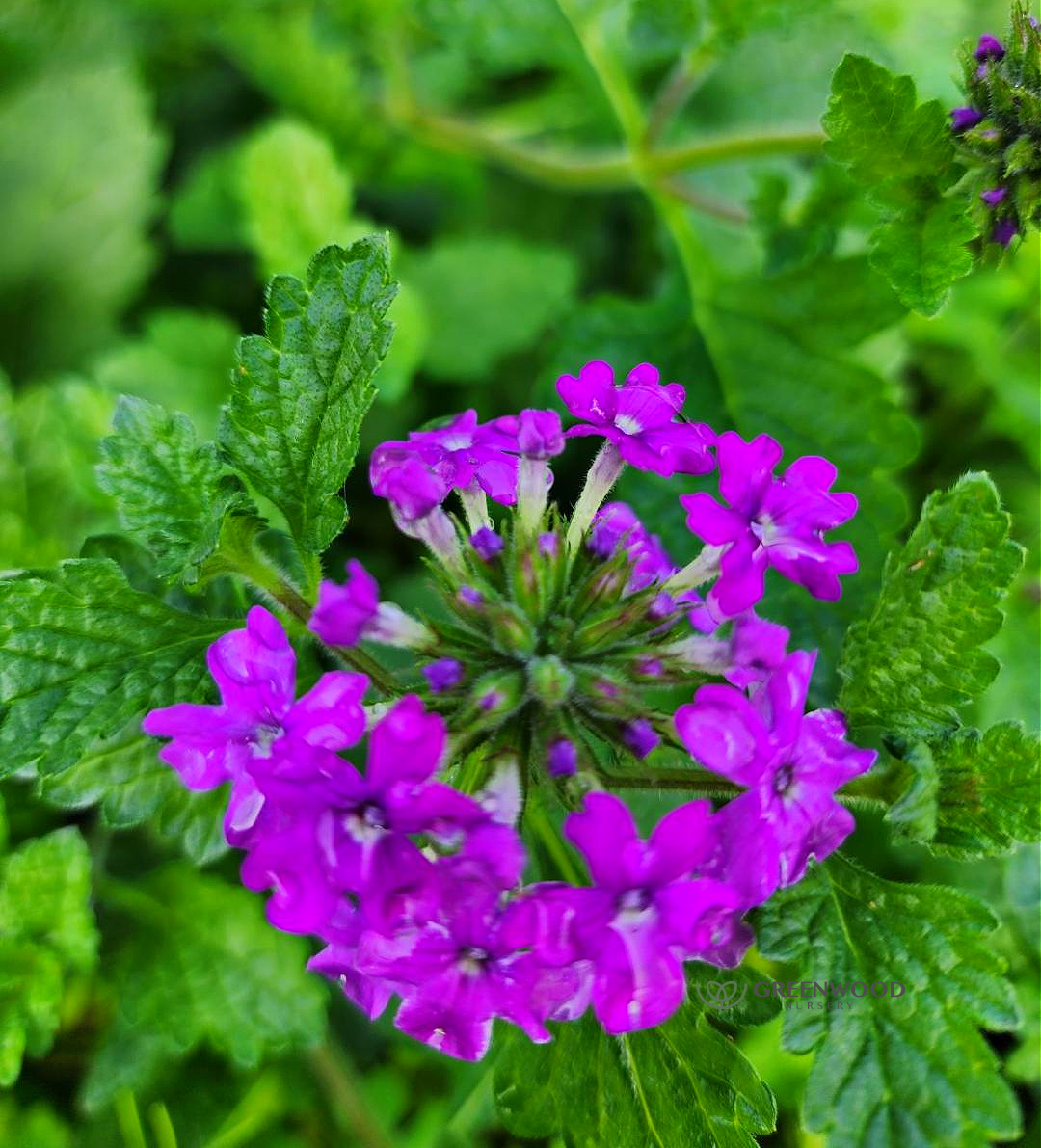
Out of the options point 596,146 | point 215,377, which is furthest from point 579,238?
point 215,377

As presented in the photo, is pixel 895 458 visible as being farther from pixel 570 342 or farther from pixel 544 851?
pixel 544 851

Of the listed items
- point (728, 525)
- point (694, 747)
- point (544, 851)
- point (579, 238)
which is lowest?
point (544, 851)

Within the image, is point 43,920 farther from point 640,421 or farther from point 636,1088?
point 640,421

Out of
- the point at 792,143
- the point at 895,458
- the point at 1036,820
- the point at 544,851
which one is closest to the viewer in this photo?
the point at 1036,820

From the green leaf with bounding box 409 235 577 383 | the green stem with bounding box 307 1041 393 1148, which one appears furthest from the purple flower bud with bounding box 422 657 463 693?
the green leaf with bounding box 409 235 577 383

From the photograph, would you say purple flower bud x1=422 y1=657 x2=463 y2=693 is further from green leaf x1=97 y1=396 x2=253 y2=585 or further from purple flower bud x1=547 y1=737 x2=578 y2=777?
green leaf x1=97 y1=396 x2=253 y2=585

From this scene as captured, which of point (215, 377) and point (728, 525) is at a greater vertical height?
point (728, 525)

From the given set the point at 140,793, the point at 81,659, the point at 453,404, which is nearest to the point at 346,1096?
the point at 140,793
